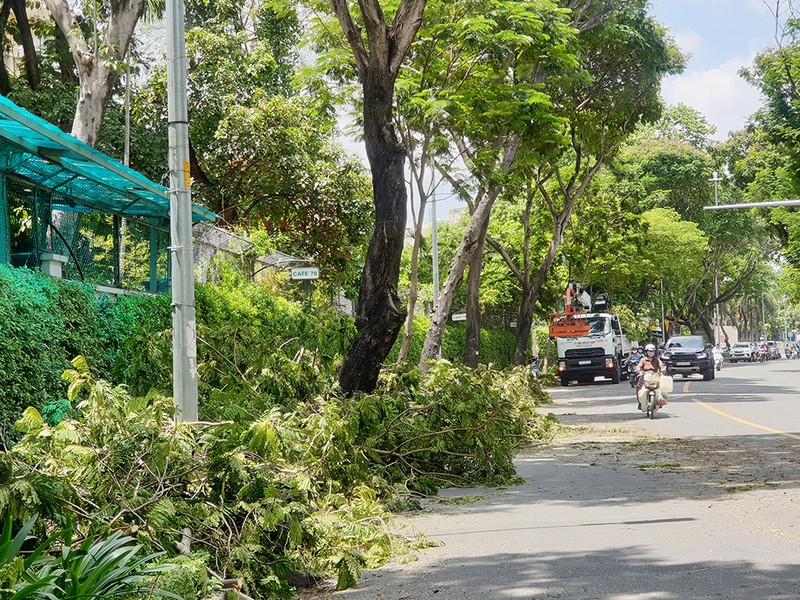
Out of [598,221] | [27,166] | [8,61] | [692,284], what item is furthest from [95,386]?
[692,284]

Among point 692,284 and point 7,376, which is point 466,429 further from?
point 692,284

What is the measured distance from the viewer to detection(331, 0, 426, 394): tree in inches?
559

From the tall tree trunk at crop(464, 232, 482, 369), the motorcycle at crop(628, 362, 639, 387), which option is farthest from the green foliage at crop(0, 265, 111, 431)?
the motorcycle at crop(628, 362, 639, 387)

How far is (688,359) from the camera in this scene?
131 ft

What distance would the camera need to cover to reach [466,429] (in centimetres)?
1273

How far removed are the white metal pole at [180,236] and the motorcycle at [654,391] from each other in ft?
47.9

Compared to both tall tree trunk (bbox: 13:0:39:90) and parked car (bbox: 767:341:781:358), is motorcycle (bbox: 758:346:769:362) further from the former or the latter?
tall tree trunk (bbox: 13:0:39:90)

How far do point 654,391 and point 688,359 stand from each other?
18.5 meters

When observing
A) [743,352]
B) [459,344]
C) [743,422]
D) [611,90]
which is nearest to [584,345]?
[459,344]

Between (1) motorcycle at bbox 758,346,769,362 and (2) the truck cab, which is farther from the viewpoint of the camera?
(1) motorcycle at bbox 758,346,769,362

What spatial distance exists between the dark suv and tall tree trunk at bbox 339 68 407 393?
27.5 meters

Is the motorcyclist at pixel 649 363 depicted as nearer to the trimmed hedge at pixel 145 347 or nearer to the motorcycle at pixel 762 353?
the trimmed hedge at pixel 145 347

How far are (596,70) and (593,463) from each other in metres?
17.1

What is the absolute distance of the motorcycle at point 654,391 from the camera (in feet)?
73.0
